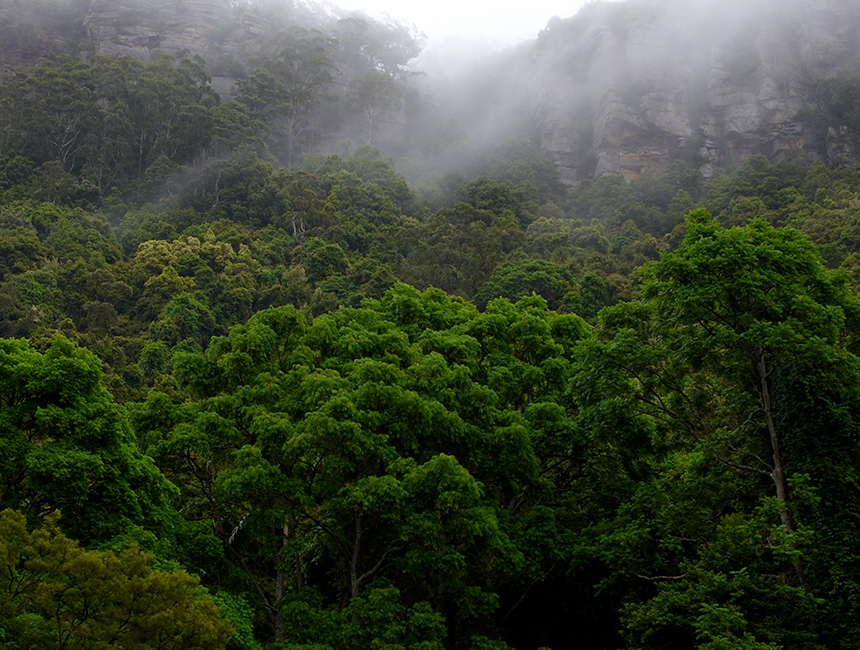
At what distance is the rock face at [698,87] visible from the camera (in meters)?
68.8

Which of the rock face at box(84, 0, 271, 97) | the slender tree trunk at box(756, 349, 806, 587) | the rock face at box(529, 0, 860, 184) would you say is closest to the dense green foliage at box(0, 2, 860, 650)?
the slender tree trunk at box(756, 349, 806, 587)

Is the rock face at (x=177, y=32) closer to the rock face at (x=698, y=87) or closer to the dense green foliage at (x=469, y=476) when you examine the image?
the rock face at (x=698, y=87)

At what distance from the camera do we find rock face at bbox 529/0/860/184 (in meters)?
68.8

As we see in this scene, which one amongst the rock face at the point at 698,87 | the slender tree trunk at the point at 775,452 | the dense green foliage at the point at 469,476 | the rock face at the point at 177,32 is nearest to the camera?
the dense green foliage at the point at 469,476

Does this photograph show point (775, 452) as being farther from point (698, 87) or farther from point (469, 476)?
point (698, 87)

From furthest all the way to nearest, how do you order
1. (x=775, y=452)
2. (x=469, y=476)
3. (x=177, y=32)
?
(x=177, y=32), (x=775, y=452), (x=469, y=476)

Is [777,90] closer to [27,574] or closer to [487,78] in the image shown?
[487,78]

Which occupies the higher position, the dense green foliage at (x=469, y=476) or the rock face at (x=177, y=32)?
the rock face at (x=177, y=32)

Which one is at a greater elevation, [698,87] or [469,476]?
[698,87]

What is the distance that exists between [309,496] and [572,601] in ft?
20.9

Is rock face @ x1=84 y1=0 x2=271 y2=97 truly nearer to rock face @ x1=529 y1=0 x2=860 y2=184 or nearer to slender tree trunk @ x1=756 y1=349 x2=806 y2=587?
rock face @ x1=529 y1=0 x2=860 y2=184

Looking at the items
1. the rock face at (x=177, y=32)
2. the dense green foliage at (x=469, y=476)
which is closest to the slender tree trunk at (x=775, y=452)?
the dense green foliage at (x=469, y=476)

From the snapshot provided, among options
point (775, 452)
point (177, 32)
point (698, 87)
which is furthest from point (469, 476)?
point (177, 32)

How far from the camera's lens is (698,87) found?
75.0m
